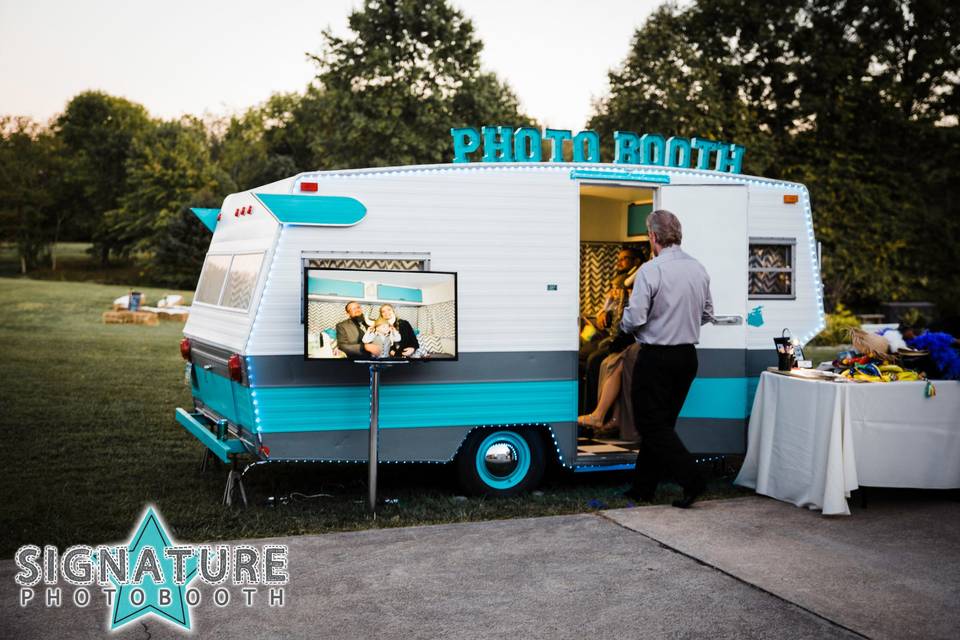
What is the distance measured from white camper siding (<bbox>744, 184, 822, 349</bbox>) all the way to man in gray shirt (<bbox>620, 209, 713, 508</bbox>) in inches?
53.7

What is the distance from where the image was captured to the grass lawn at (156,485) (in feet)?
20.7

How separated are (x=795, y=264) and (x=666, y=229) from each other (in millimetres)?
1826

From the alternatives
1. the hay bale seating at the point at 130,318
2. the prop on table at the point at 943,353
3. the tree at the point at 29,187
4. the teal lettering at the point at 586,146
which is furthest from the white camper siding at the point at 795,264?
the tree at the point at 29,187

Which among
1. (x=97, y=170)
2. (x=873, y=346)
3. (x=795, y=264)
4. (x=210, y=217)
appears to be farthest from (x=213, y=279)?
(x=97, y=170)

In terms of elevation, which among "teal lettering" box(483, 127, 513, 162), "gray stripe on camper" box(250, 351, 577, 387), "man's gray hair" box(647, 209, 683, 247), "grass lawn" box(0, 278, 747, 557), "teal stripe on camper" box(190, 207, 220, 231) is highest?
"teal lettering" box(483, 127, 513, 162)

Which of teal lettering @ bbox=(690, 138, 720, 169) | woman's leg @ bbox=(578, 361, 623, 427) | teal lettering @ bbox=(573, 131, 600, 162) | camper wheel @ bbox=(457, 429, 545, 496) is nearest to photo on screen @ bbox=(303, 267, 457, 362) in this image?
camper wheel @ bbox=(457, 429, 545, 496)

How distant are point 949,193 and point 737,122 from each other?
700 centimetres

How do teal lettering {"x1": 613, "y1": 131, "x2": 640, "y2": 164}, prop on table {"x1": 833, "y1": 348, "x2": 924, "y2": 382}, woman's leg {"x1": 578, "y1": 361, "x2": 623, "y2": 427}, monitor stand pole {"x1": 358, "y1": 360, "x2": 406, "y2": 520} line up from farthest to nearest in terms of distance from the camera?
woman's leg {"x1": 578, "y1": 361, "x2": 623, "y2": 427} < teal lettering {"x1": 613, "y1": 131, "x2": 640, "y2": 164} < prop on table {"x1": 833, "y1": 348, "x2": 924, "y2": 382} < monitor stand pole {"x1": 358, "y1": 360, "x2": 406, "y2": 520}

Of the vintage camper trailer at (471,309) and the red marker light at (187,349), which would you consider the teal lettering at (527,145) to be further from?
the red marker light at (187,349)

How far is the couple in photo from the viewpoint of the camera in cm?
632

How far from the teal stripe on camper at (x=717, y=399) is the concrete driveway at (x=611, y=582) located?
1149mm

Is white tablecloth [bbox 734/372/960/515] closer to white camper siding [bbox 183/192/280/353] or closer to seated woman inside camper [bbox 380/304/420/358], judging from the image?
seated woman inside camper [bbox 380/304/420/358]

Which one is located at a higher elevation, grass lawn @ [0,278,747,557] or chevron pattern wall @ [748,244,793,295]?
chevron pattern wall @ [748,244,793,295]

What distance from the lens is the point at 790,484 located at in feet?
22.6
